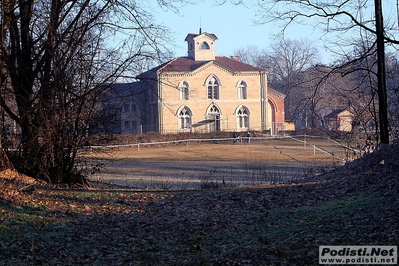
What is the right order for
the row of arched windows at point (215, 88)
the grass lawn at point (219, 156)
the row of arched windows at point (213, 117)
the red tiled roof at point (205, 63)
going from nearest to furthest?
the grass lawn at point (219, 156) → the red tiled roof at point (205, 63) → the row of arched windows at point (213, 117) → the row of arched windows at point (215, 88)

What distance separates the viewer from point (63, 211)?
12.0m

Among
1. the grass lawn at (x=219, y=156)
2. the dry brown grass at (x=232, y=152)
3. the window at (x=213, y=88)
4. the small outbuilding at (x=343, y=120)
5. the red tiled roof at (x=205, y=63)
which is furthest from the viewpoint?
the window at (x=213, y=88)

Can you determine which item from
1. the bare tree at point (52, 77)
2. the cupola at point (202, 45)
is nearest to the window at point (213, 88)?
the cupola at point (202, 45)

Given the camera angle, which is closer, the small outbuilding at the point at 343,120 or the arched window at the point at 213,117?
the small outbuilding at the point at 343,120

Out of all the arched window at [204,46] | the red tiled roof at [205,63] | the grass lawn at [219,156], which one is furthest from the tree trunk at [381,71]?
the arched window at [204,46]

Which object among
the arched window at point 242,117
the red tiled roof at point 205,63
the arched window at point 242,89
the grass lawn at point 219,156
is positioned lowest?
the grass lawn at point 219,156

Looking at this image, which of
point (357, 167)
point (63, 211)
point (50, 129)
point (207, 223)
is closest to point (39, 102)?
point (50, 129)

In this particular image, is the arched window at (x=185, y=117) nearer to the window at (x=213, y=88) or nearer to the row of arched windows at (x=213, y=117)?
the row of arched windows at (x=213, y=117)

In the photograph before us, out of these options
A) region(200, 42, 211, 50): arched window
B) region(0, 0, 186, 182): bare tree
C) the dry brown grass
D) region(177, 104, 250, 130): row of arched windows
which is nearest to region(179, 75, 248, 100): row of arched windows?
region(177, 104, 250, 130): row of arched windows

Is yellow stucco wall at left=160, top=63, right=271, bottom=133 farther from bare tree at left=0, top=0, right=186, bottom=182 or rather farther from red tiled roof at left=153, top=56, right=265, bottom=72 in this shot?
bare tree at left=0, top=0, right=186, bottom=182

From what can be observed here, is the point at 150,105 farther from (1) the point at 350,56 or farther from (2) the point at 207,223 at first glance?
(2) the point at 207,223

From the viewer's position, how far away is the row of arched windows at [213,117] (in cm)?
7007

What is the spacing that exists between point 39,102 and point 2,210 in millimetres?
5081

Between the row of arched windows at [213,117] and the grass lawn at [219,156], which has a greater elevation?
the row of arched windows at [213,117]
